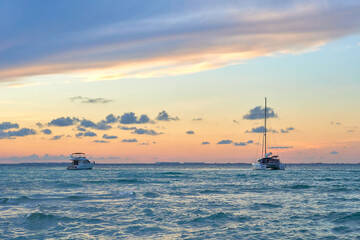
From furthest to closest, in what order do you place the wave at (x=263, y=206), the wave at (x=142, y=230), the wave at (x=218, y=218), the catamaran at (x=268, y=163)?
the catamaran at (x=268, y=163) < the wave at (x=263, y=206) < the wave at (x=218, y=218) < the wave at (x=142, y=230)

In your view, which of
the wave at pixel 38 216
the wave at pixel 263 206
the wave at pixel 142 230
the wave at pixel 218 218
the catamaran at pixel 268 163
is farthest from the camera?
the catamaran at pixel 268 163

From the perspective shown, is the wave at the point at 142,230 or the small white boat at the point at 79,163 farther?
the small white boat at the point at 79,163

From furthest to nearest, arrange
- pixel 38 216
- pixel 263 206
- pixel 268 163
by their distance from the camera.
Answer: pixel 268 163 → pixel 263 206 → pixel 38 216

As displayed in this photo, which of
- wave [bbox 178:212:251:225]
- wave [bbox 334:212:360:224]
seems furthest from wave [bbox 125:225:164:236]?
wave [bbox 334:212:360:224]

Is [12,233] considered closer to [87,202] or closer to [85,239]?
[85,239]

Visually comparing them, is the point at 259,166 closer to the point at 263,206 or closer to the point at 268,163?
the point at 268,163

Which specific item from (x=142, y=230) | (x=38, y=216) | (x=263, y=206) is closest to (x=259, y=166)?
(x=263, y=206)

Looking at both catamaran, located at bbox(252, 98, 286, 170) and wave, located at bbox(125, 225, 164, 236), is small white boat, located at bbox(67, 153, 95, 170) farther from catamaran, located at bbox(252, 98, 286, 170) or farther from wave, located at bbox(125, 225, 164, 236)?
wave, located at bbox(125, 225, 164, 236)

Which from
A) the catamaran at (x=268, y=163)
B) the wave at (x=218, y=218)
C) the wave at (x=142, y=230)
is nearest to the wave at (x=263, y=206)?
the wave at (x=218, y=218)

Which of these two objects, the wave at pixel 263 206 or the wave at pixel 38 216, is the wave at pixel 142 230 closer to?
the wave at pixel 38 216

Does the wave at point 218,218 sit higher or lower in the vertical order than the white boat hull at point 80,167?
higher

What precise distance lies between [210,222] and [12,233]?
1189 centimetres

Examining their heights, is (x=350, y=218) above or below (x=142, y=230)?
above

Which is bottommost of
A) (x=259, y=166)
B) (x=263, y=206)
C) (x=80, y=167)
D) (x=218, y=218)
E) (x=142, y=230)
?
(x=80, y=167)
